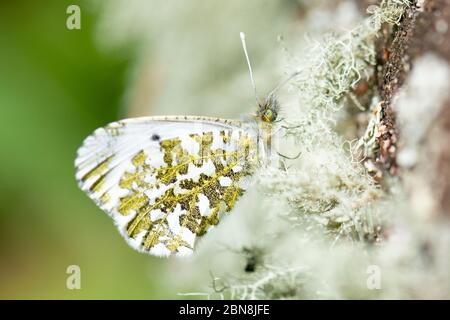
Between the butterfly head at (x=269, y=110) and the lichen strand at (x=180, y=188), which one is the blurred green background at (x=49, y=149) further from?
the butterfly head at (x=269, y=110)

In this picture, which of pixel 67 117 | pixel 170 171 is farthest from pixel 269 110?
pixel 67 117

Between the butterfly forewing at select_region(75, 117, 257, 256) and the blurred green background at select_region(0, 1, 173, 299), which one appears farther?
the blurred green background at select_region(0, 1, 173, 299)

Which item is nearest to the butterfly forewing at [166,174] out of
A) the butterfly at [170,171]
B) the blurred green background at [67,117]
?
the butterfly at [170,171]

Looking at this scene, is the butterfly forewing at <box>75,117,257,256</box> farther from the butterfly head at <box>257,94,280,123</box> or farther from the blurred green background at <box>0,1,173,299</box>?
the blurred green background at <box>0,1,173,299</box>

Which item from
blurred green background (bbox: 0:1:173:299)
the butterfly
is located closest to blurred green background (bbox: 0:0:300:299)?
blurred green background (bbox: 0:1:173:299)

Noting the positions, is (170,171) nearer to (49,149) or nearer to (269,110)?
(269,110)
